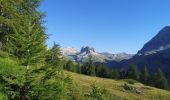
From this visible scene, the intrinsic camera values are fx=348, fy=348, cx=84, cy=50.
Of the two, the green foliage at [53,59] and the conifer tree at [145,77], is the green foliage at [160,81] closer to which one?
the conifer tree at [145,77]

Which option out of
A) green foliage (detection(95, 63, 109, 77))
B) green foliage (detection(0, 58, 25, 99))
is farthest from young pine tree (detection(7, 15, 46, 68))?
green foliage (detection(95, 63, 109, 77))

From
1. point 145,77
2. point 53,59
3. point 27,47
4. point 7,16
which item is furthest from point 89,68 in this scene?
point 27,47

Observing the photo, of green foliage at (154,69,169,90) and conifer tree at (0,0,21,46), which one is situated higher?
conifer tree at (0,0,21,46)

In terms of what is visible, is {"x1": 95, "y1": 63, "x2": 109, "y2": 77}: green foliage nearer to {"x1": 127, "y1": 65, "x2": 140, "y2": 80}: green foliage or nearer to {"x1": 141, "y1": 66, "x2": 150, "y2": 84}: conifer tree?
{"x1": 127, "y1": 65, "x2": 140, "y2": 80}: green foliage

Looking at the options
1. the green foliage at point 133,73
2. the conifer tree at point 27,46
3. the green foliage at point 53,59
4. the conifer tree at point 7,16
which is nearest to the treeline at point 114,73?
the green foliage at point 133,73

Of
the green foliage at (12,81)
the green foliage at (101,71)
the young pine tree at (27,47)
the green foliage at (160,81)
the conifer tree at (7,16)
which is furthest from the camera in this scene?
the green foliage at (101,71)

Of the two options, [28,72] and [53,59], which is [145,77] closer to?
[53,59]

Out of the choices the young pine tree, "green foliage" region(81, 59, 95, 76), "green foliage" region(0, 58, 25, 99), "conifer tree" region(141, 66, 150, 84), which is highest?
"green foliage" region(81, 59, 95, 76)

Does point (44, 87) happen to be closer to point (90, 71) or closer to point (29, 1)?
point (29, 1)

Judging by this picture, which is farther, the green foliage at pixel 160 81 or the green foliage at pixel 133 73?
the green foliage at pixel 133 73

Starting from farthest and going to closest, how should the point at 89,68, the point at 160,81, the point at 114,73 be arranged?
the point at 114,73 < the point at 89,68 < the point at 160,81

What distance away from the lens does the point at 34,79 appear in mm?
27062

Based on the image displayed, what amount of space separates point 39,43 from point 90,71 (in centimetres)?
13459

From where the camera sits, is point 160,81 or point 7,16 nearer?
point 7,16
